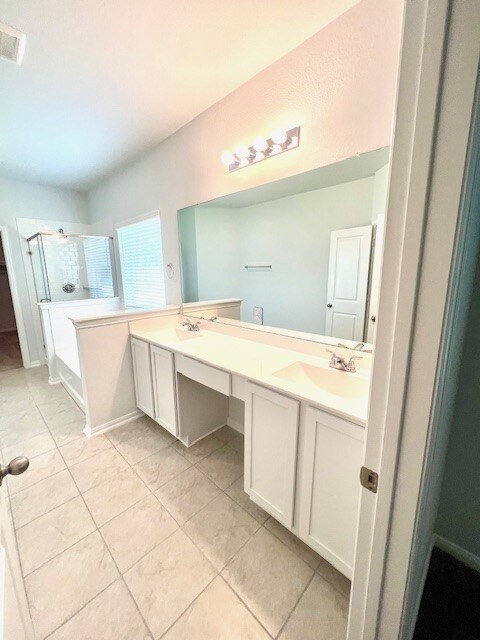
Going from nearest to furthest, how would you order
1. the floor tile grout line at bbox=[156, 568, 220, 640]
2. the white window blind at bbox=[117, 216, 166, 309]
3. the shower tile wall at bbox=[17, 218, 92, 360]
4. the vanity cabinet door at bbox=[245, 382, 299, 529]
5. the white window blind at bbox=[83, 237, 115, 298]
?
the floor tile grout line at bbox=[156, 568, 220, 640], the vanity cabinet door at bbox=[245, 382, 299, 529], the white window blind at bbox=[117, 216, 166, 309], the shower tile wall at bbox=[17, 218, 92, 360], the white window blind at bbox=[83, 237, 115, 298]

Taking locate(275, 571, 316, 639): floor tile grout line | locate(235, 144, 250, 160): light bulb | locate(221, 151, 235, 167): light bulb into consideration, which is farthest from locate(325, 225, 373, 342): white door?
locate(275, 571, 316, 639): floor tile grout line

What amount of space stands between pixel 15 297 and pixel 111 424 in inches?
101

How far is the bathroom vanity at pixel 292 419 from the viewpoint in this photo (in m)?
1.04

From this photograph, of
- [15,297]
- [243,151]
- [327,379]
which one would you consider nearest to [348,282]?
[327,379]

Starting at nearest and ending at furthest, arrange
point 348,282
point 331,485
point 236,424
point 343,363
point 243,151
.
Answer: point 331,485, point 343,363, point 348,282, point 243,151, point 236,424

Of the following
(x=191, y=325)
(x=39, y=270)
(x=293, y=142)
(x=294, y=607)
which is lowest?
(x=294, y=607)

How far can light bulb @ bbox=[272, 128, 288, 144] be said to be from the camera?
1525 mm

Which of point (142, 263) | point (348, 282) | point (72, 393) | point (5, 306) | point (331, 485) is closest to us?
point (331, 485)

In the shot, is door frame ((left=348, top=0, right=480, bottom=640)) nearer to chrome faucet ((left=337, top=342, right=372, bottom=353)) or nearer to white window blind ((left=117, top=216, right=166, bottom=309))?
chrome faucet ((left=337, top=342, right=372, bottom=353))

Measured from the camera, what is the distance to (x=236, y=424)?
2287 millimetres

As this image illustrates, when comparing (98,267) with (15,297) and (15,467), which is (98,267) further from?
(15,467)

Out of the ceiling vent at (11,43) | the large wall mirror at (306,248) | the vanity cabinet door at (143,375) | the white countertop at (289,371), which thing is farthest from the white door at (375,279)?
the ceiling vent at (11,43)

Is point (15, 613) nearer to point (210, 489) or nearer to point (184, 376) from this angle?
point (210, 489)

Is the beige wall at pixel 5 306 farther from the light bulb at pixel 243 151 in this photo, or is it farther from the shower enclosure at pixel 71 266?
the light bulb at pixel 243 151
